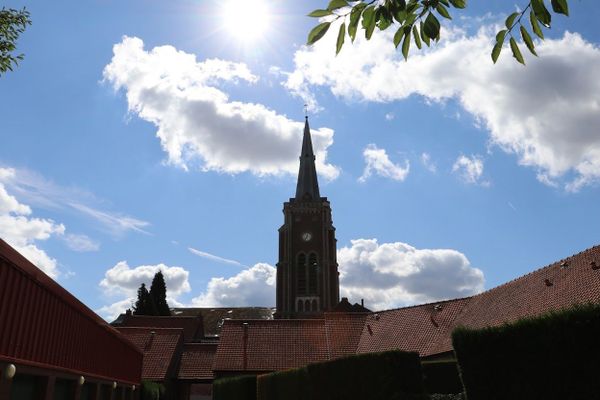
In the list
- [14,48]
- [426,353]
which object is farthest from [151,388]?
[14,48]

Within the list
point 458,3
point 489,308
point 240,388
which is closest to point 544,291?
point 489,308

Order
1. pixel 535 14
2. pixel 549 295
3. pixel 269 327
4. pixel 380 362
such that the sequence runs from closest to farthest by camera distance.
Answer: pixel 535 14 → pixel 380 362 → pixel 549 295 → pixel 269 327

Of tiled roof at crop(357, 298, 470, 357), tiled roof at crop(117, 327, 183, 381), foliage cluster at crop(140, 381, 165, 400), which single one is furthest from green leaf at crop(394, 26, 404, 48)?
tiled roof at crop(117, 327, 183, 381)

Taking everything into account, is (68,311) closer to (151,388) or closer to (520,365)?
(520,365)

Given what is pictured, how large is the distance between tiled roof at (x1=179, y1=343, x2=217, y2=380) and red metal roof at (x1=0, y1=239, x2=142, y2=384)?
80.8 feet

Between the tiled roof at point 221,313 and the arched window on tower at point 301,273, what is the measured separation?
9387 mm

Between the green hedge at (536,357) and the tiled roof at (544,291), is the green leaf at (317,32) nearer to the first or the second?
the green hedge at (536,357)

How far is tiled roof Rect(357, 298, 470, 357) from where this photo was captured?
32375mm

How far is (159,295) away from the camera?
73125 millimetres

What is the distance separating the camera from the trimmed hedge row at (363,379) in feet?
41.1

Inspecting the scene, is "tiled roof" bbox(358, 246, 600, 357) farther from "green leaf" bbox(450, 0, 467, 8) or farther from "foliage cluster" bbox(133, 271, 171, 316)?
"foliage cluster" bbox(133, 271, 171, 316)

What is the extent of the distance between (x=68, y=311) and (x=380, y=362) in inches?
292

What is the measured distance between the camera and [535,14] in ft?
11.2

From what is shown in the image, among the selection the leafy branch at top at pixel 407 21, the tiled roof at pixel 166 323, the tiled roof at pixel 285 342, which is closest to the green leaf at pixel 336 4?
the leafy branch at top at pixel 407 21
